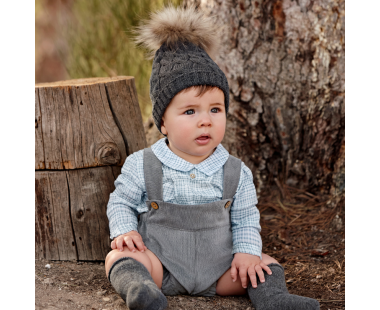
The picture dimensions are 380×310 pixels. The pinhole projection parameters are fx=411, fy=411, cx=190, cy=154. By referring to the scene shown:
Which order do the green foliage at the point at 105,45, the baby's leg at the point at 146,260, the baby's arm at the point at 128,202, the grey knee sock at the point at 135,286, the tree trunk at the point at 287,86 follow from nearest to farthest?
the grey knee sock at the point at 135,286 → the baby's leg at the point at 146,260 → the baby's arm at the point at 128,202 → the tree trunk at the point at 287,86 → the green foliage at the point at 105,45

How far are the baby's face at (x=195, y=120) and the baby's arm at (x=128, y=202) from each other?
0.85ft

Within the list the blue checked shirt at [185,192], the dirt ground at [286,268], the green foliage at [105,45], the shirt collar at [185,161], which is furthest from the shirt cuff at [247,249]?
the green foliage at [105,45]

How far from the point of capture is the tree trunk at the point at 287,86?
9.59ft

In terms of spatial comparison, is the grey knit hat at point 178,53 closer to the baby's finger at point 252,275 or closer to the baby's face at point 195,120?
the baby's face at point 195,120

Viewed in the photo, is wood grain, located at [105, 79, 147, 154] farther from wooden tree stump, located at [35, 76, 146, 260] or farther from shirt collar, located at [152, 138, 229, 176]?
shirt collar, located at [152, 138, 229, 176]

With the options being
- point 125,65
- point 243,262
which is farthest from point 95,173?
point 125,65

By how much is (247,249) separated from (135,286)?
2.17 feet

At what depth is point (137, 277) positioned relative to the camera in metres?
1.76

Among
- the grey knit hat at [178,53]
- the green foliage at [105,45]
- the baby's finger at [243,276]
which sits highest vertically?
the green foliage at [105,45]

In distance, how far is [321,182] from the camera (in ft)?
10.1

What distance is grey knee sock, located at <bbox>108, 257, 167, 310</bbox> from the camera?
1626 mm

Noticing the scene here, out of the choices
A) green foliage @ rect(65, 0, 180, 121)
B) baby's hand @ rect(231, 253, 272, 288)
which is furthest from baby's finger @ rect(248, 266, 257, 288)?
green foliage @ rect(65, 0, 180, 121)

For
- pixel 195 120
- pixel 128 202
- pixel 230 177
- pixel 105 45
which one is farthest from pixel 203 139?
pixel 105 45

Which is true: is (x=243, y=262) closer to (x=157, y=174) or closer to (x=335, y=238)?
(x=157, y=174)
